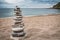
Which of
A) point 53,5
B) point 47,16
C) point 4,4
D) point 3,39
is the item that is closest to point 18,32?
point 3,39

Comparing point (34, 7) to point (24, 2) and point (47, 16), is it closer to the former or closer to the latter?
point (24, 2)

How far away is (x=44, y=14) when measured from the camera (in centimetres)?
562

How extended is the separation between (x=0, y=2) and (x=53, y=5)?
180cm

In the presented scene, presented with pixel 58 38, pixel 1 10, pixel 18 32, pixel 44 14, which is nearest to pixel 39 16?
pixel 44 14

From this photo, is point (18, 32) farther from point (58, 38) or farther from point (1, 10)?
point (1, 10)

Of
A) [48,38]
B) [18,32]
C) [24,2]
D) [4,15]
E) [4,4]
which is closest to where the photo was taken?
[18,32]

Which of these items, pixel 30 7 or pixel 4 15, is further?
pixel 4 15

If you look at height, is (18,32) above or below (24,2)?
below

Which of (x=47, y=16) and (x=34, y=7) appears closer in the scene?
(x=34, y=7)

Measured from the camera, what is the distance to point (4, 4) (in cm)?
433

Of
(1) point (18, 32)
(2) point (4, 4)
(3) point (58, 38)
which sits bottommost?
(3) point (58, 38)

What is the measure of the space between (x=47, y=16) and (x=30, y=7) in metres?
1.00

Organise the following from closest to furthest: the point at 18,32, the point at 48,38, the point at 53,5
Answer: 1. the point at 18,32
2. the point at 48,38
3. the point at 53,5

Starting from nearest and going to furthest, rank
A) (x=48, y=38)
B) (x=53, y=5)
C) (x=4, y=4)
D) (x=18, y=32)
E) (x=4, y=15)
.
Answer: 1. (x=18, y=32)
2. (x=48, y=38)
3. (x=4, y=4)
4. (x=53, y=5)
5. (x=4, y=15)
